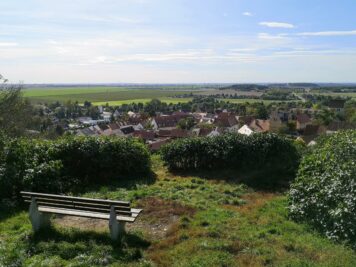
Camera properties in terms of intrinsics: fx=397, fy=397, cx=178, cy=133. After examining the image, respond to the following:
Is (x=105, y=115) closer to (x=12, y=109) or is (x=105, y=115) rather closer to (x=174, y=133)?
(x=174, y=133)

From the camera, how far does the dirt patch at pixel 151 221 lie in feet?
23.5

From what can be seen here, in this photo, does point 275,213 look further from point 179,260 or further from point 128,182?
point 128,182

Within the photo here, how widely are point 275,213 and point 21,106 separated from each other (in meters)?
22.2

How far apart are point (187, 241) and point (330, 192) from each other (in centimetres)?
308

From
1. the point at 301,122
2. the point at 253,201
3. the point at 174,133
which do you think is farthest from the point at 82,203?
the point at 301,122

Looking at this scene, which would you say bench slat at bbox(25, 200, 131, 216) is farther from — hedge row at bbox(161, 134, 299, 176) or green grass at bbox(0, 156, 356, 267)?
hedge row at bbox(161, 134, 299, 176)

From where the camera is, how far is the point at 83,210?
6602 millimetres

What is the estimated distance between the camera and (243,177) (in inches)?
490

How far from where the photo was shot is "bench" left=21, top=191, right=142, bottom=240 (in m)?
6.33

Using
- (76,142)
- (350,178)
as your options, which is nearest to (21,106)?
(76,142)

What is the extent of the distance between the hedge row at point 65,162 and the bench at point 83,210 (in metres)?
2.68

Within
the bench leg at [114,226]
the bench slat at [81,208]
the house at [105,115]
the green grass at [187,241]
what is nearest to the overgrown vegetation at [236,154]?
the green grass at [187,241]

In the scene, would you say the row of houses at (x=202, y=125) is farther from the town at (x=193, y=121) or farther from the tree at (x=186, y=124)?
the tree at (x=186, y=124)

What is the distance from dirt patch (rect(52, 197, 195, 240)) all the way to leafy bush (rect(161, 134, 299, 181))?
15.9 feet
